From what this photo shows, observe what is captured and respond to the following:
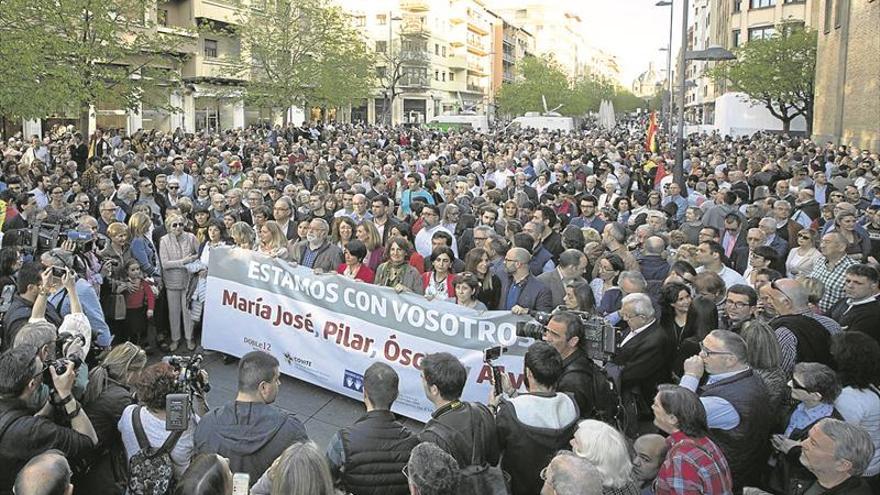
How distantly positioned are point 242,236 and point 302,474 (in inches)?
216

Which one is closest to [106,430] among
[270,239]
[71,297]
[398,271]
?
[71,297]

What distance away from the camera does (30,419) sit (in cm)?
387

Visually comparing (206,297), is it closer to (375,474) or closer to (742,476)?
(375,474)

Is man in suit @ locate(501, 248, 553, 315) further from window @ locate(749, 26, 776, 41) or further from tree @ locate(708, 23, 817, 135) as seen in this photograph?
window @ locate(749, 26, 776, 41)

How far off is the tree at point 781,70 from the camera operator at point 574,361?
40.9 m

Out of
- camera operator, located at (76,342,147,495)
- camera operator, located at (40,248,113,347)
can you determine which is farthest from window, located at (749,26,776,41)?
camera operator, located at (76,342,147,495)

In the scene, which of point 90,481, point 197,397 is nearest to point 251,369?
point 197,397

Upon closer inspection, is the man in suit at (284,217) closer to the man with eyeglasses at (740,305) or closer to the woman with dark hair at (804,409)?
the man with eyeglasses at (740,305)

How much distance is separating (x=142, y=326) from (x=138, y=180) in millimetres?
6080

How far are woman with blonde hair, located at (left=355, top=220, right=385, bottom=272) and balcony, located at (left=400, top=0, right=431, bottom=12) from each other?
77782 mm

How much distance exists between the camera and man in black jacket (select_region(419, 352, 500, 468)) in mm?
3854

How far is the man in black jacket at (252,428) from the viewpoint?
12.8ft

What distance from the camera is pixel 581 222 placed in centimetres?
1098

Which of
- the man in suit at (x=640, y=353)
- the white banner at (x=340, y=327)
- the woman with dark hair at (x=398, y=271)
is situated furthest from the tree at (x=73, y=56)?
the man in suit at (x=640, y=353)
